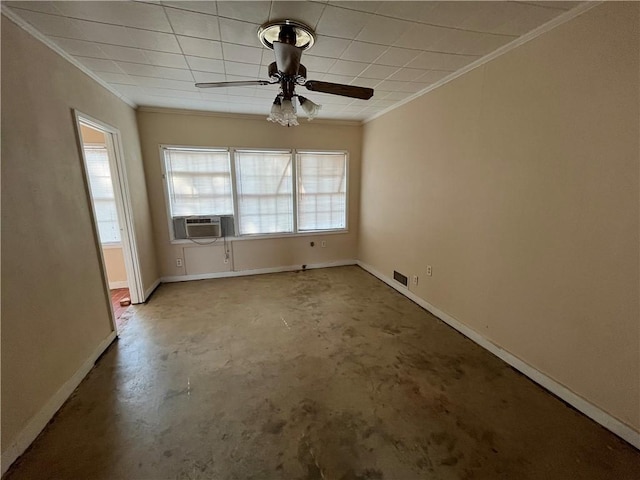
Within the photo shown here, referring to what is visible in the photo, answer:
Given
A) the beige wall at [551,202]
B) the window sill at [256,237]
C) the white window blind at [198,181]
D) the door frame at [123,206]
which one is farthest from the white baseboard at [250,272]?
the beige wall at [551,202]

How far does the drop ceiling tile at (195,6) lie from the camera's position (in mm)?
1483

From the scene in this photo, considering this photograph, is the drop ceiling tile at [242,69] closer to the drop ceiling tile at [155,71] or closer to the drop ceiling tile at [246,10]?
the drop ceiling tile at [155,71]

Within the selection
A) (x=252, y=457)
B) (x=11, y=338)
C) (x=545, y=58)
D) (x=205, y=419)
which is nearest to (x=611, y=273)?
(x=545, y=58)

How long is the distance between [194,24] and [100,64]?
119 centimetres

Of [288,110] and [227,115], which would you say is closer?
[288,110]

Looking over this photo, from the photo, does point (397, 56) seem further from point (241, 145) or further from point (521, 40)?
point (241, 145)

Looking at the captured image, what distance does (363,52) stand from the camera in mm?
2059

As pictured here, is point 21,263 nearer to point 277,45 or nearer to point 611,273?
point 277,45

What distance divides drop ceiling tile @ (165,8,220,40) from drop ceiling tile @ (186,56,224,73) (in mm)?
362

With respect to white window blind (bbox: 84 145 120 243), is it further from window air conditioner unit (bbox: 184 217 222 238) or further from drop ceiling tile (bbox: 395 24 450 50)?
drop ceiling tile (bbox: 395 24 450 50)

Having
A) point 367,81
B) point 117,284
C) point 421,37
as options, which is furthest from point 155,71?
point 117,284

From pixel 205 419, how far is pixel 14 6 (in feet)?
8.76

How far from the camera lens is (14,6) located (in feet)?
4.89

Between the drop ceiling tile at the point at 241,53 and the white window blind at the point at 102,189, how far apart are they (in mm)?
2763
